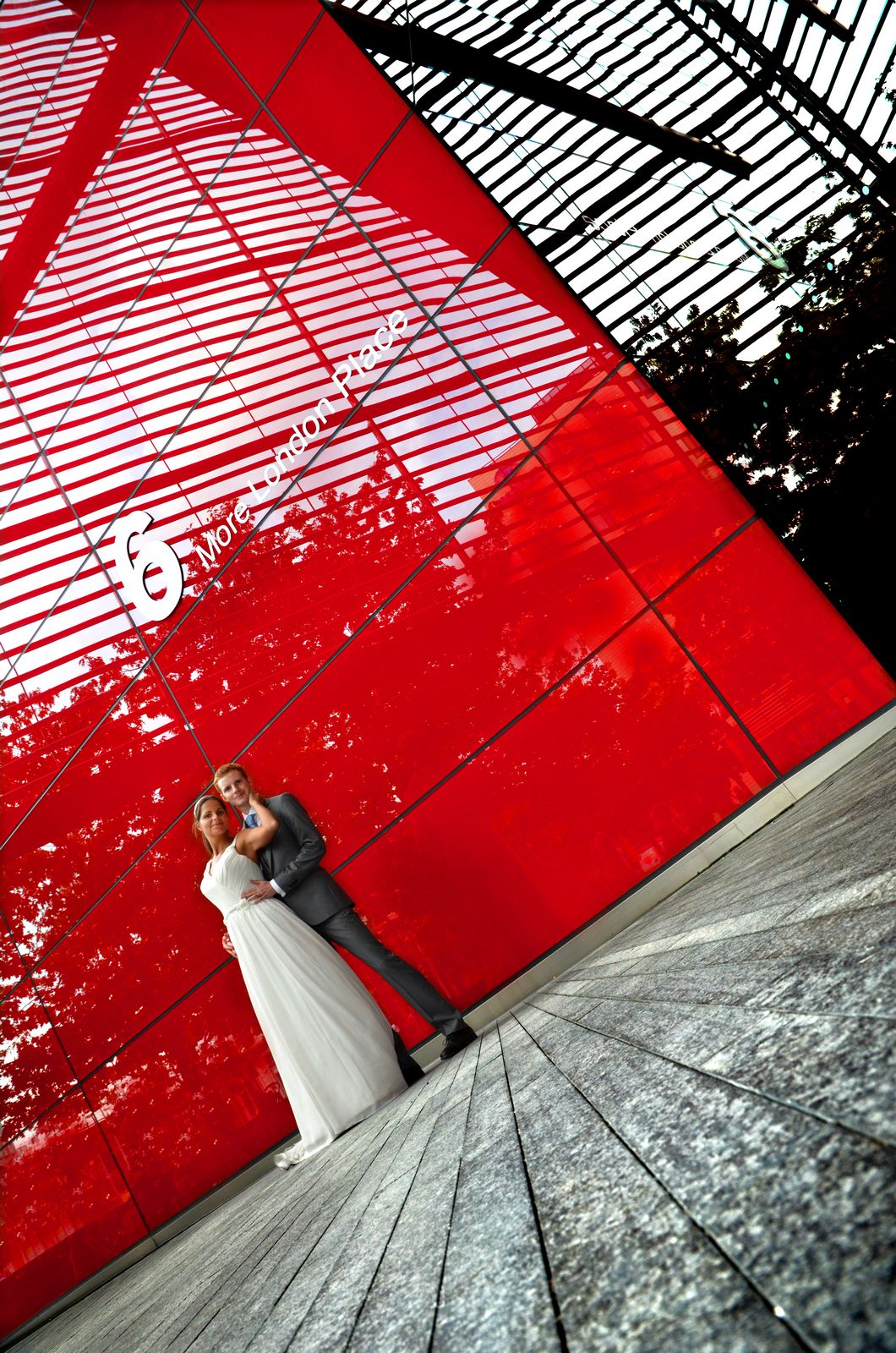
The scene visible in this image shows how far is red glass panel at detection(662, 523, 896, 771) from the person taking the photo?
4523 mm

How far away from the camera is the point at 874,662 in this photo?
180 inches

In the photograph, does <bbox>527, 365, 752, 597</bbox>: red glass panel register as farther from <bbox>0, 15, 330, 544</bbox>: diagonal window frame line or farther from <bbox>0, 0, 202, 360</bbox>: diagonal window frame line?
<bbox>0, 0, 202, 360</bbox>: diagonal window frame line

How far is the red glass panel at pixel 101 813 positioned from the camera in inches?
225

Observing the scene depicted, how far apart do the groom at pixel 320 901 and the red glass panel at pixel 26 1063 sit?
9.35 ft

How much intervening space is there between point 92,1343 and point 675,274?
606cm

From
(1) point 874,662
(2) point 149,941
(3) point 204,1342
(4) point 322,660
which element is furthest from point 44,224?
(3) point 204,1342

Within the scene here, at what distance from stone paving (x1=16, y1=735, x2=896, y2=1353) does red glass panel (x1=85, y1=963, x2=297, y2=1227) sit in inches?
98.3

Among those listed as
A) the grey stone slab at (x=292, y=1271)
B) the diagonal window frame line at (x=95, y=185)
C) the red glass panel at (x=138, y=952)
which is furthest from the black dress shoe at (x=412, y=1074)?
the diagonal window frame line at (x=95, y=185)

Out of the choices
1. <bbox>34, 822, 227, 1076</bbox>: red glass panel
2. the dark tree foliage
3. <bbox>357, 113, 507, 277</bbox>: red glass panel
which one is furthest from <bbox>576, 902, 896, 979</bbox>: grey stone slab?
<bbox>357, 113, 507, 277</bbox>: red glass panel

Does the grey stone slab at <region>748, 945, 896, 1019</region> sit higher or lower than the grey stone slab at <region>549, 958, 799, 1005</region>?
higher

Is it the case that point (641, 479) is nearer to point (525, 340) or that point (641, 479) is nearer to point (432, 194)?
point (525, 340)

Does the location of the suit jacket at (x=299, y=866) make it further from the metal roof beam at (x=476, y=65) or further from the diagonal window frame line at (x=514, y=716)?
the metal roof beam at (x=476, y=65)

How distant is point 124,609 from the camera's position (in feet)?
20.6

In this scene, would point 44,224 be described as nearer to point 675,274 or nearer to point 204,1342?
point 675,274
